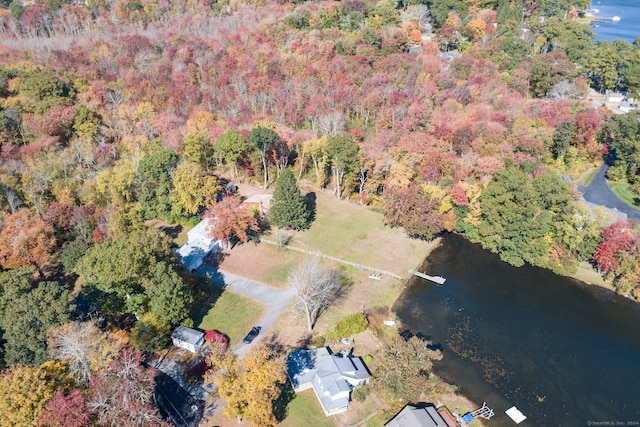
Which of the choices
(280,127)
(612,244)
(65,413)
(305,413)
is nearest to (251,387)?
(305,413)

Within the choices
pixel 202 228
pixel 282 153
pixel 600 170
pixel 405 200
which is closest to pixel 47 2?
pixel 282 153

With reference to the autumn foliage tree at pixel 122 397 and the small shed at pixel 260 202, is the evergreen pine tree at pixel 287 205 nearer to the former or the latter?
the small shed at pixel 260 202

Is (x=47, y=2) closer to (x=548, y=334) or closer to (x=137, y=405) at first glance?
(x=137, y=405)

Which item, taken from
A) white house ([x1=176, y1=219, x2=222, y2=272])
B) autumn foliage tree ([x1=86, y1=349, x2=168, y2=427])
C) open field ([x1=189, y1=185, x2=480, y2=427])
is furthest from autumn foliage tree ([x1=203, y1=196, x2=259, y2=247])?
autumn foliage tree ([x1=86, y1=349, x2=168, y2=427])

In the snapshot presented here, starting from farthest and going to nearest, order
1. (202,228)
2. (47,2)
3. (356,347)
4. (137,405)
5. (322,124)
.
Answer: (47,2), (322,124), (202,228), (356,347), (137,405)

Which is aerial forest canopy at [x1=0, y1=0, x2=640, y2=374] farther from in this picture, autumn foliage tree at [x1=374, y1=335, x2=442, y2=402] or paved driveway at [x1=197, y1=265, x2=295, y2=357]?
autumn foliage tree at [x1=374, y1=335, x2=442, y2=402]

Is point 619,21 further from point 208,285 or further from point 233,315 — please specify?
point 233,315
